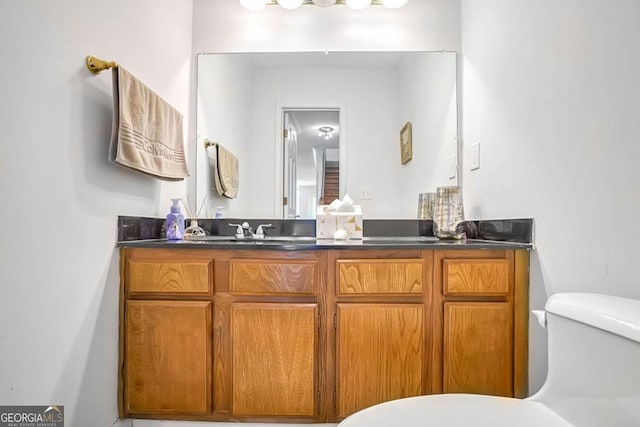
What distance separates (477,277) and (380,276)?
359 millimetres

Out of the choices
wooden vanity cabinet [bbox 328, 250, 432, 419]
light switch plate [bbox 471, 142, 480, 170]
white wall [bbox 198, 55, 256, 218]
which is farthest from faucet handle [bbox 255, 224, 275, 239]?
light switch plate [bbox 471, 142, 480, 170]

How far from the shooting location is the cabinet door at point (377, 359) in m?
1.27

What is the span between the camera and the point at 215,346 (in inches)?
50.9

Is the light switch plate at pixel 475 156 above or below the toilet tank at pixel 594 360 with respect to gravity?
above

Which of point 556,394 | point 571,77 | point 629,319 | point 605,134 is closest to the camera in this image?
point 629,319

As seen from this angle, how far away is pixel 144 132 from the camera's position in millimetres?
1359

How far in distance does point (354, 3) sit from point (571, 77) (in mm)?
1270

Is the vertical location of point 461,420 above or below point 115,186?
below

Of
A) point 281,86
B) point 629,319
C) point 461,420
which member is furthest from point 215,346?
point 281,86

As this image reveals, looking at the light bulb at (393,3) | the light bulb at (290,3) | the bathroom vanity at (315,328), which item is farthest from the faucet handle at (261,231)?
the light bulb at (393,3)

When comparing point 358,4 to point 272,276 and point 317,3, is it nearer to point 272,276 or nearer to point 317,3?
point 317,3

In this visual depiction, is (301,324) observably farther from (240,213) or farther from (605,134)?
(605,134)

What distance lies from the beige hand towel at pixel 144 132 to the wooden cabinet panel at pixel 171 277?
15.0 inches

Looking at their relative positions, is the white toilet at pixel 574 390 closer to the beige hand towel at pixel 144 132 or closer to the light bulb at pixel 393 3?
the beige hand towel at pixel 144 132
